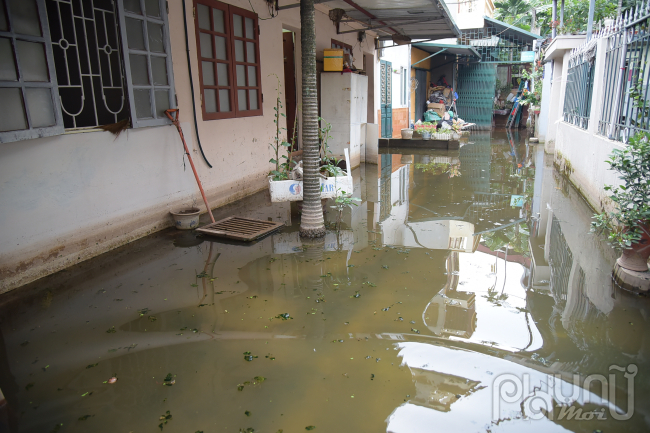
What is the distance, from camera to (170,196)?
561 centimetres

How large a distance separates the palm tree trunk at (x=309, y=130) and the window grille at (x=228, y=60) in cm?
183

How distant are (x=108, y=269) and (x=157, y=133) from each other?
1.86 m

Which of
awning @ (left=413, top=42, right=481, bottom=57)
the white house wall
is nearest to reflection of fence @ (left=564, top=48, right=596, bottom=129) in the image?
the white house wall

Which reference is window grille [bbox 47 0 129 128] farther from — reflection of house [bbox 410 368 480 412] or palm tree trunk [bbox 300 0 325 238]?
reflection of house [bbox 410 368 480 412]

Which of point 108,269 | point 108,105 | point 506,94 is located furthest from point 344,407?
point 506,94

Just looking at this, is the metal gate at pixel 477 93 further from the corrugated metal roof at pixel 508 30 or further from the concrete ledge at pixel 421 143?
the concrete ledge at pixel 421 143

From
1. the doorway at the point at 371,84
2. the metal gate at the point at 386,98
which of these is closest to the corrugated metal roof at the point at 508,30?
the metal gate at the point at 386,98

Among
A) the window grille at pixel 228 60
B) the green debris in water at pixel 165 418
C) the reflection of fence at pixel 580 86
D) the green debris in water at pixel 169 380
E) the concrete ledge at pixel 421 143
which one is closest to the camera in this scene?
the green debris in water at pixel 165 418

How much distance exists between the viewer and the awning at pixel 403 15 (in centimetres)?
780

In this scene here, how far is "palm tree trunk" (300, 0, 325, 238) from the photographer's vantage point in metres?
4.82

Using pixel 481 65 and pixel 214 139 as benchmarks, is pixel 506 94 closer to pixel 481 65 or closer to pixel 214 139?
pixel 481 65

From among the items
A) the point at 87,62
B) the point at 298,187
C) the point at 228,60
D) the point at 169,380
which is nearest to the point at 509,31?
the point at 228,60

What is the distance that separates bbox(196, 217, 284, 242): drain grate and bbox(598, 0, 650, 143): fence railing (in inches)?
169

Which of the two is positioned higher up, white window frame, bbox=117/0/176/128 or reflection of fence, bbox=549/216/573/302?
white window frame, bbox=117/0/176/128
